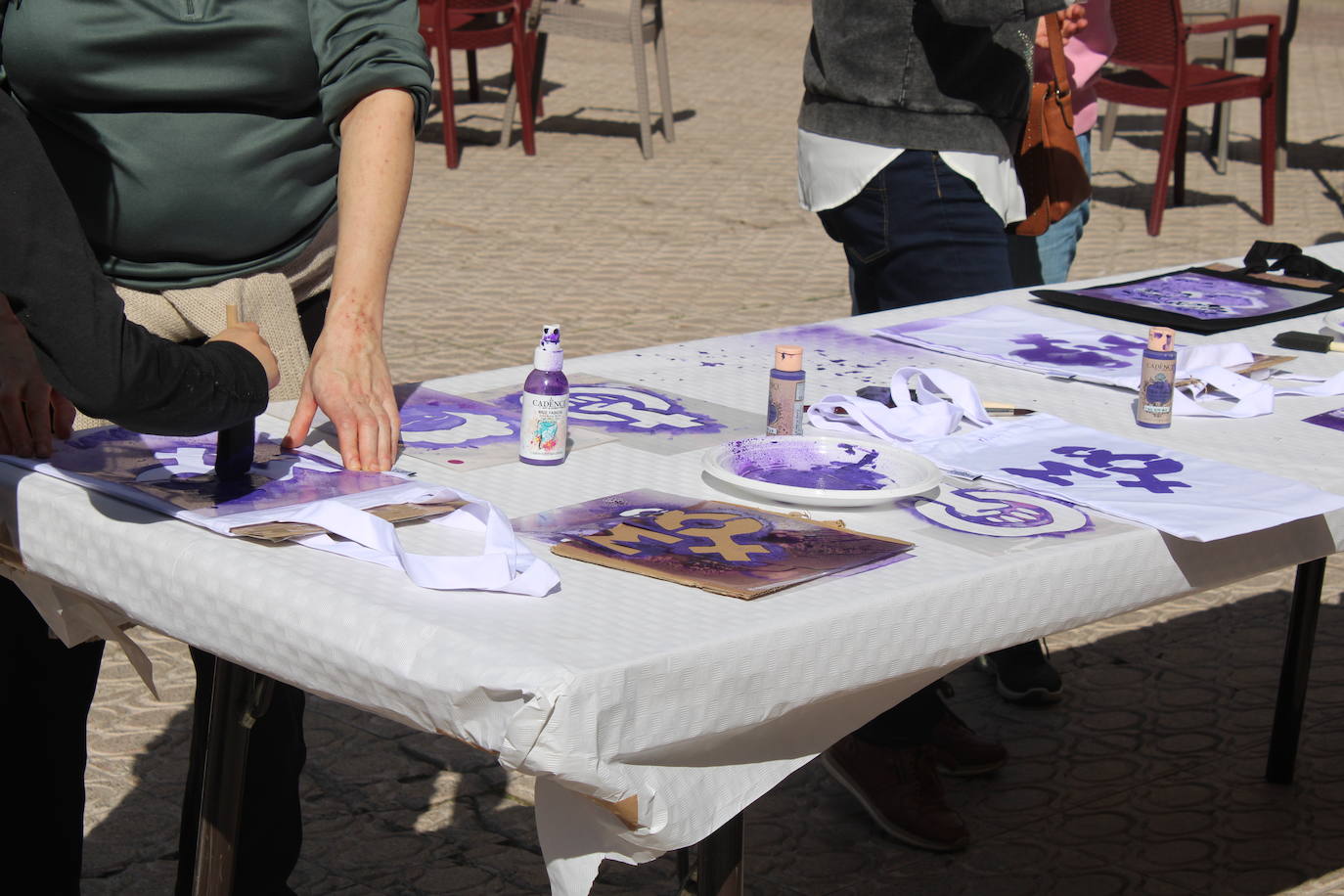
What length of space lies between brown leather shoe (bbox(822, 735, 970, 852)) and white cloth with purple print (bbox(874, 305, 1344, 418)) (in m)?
0.67

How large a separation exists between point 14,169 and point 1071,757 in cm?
217

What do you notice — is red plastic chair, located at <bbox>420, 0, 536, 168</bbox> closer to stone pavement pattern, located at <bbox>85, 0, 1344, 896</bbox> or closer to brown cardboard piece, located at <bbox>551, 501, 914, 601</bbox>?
stone pavement pattern, located at <bbox>85, 0, 1344, 896</bbox>

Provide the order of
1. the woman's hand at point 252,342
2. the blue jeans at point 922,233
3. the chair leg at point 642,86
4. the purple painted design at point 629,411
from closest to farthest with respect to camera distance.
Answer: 1. the woman's hand at point 252,342
2. the purple painted design at point 629,411
3. the blue jeans at point 922,233
4. the chair leg at point 642,86

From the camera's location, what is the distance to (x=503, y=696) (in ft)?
3.81

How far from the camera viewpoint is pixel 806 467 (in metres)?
1.71

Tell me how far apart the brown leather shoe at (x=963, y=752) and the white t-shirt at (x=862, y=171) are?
2.87 ft

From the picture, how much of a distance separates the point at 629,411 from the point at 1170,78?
6.30 meters

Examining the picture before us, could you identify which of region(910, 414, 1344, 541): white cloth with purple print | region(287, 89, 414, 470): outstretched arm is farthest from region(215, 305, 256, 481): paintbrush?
region(910, 414, 1344, 541): white cloth with purple print

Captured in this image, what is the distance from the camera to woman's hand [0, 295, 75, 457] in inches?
63.6

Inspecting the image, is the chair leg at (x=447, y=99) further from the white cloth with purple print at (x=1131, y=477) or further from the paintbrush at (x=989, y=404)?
the white cloth with purple print at (x=1131, y=477)

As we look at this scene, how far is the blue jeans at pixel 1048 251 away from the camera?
3.26 meters

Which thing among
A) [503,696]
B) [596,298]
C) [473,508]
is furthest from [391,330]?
[503,696]

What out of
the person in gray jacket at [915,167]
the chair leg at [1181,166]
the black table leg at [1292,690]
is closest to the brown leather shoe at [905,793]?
the person in gray jacket at [915,167]

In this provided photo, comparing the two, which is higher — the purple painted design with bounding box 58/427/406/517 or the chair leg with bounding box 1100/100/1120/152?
the purple painted design with bounding box 58/427/406/517
